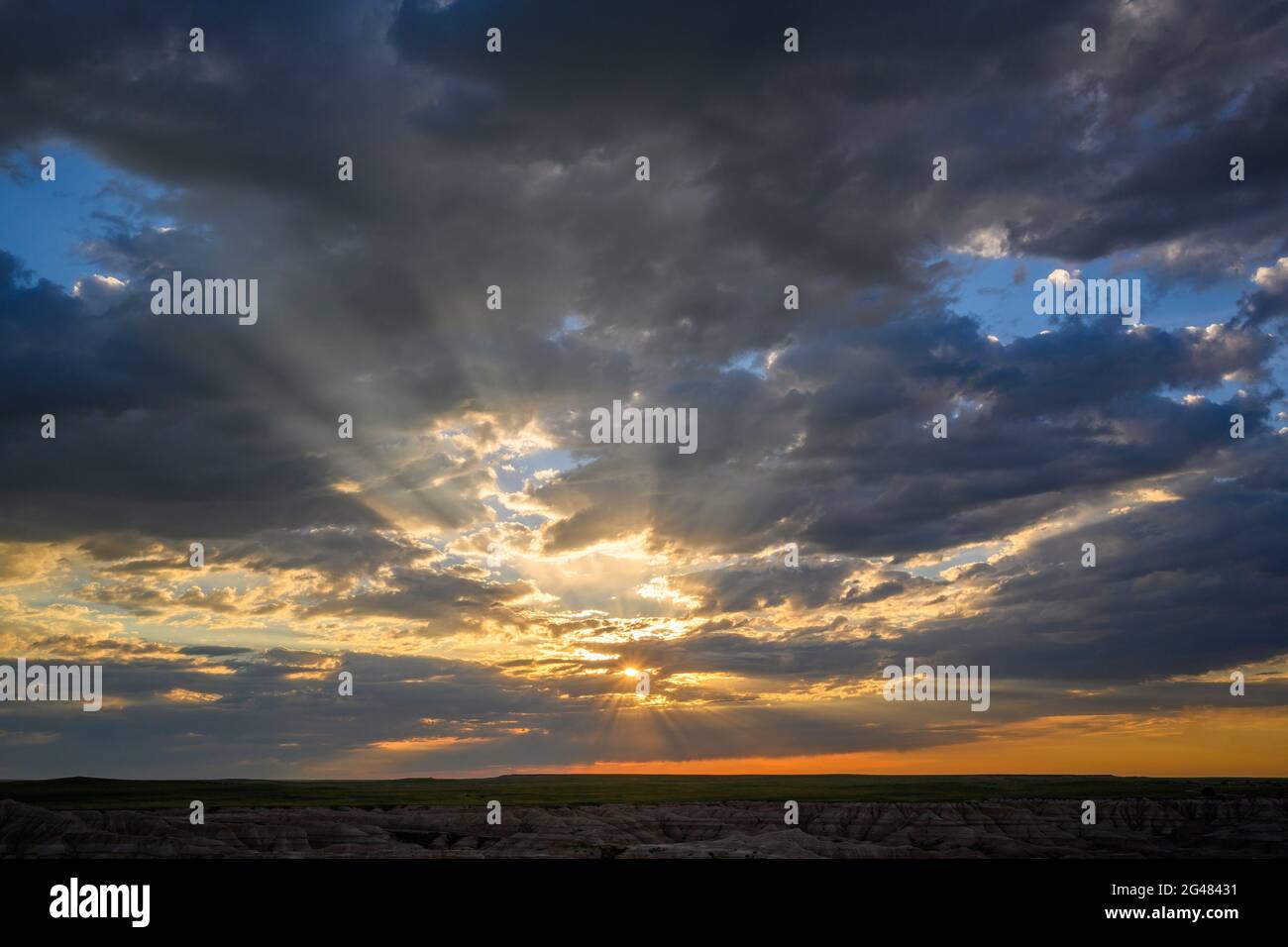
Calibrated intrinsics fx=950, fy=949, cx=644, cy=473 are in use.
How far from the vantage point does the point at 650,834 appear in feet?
600

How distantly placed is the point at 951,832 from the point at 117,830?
13976 cm

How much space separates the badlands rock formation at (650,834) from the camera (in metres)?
136

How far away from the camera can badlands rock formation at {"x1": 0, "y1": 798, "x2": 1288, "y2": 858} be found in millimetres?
136125

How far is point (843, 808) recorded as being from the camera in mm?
197750
